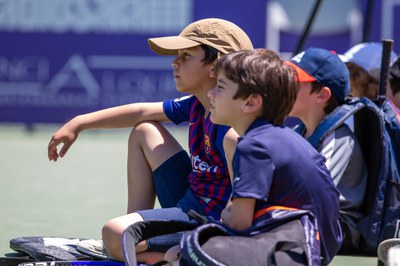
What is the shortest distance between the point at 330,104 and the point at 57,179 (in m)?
2.85

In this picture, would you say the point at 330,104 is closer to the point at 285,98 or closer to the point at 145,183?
the point at 145,183

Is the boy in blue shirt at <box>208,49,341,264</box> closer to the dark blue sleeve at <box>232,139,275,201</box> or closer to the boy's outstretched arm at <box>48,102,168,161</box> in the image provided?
the dark blue sleeve at <box>232,139,275,201</box>

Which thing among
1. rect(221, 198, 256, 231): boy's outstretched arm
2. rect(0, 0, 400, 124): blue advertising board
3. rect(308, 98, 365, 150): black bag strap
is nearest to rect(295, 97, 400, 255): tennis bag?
rect(308, 98, 365, 150): black bag strap

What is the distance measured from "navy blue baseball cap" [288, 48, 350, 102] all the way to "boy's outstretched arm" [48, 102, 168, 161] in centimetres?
57

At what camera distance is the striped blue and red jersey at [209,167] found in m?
2.79

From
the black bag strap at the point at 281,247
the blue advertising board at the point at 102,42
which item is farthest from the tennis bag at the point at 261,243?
the blue advertising board at the point at 102,42

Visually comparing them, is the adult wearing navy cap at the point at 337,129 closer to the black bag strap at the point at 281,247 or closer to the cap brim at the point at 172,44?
the cap brim at the point at 172,44

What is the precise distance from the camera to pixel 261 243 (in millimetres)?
2191

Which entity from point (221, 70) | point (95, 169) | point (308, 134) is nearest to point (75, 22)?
point (95, 169)

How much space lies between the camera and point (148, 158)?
299cm

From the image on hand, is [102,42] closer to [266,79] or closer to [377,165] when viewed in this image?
[377,165]

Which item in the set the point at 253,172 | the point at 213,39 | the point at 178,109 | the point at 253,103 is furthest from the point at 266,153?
the point at 178,109

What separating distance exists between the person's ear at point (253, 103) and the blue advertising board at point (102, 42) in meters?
7.40

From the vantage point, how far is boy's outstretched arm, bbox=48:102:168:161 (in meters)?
3.08
